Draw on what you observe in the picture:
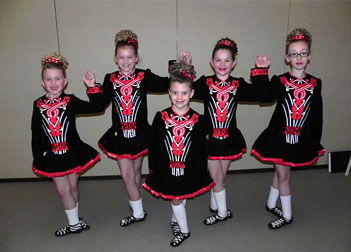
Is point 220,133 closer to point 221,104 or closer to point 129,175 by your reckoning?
point 221,104

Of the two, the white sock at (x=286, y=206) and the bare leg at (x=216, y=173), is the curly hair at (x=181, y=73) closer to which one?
the bare leg at (x=216, y=173)

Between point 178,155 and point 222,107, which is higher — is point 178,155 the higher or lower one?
the lower one

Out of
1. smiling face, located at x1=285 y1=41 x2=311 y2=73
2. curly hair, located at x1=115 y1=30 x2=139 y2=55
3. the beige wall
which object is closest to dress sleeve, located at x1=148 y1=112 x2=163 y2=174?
curly hair, located at x1=115 y1=30 x2=139 y2=55

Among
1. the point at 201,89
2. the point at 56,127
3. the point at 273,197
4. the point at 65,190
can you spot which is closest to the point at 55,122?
the point at 56,127

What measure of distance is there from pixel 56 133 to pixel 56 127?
0.17ft

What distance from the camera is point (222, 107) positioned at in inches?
103

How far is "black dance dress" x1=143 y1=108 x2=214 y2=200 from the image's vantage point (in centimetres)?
239

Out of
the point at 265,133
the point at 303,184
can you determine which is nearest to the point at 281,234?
the point at 265,133

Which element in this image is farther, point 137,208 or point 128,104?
point 137,208

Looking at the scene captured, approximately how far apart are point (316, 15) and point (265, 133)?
6.11 feet

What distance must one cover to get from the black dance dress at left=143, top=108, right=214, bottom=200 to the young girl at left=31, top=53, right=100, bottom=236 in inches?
25.6

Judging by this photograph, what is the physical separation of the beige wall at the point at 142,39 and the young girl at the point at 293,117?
1091 millimetres

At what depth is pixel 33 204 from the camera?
10.9ft

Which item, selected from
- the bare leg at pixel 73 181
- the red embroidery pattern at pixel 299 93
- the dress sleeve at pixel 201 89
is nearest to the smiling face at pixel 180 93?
the dress sleeve at pixel 201 89
